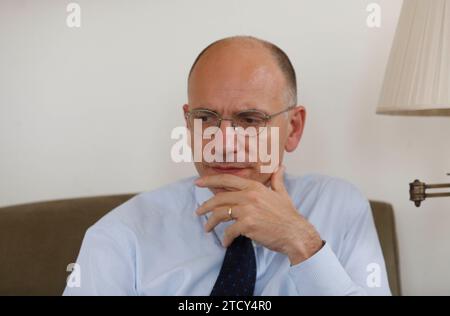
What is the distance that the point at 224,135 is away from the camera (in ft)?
3.93

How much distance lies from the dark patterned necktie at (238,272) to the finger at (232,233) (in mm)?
26

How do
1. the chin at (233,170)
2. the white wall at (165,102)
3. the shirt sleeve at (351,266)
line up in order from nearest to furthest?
the shirt sleeve at (351,266) → the chin at (233,170) → the white wall at (165,102)

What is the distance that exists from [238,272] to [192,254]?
0.48 ft

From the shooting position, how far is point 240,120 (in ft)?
3.98

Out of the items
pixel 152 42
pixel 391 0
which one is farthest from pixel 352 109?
pixel 152 42

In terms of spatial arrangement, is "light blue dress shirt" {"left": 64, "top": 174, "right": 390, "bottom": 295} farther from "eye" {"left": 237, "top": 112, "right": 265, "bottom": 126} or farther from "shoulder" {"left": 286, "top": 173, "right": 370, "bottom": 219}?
"eye" {"left": 237, "top": 112, "right": 265, "bottom": 126}

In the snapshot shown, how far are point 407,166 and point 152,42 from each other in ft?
3.00

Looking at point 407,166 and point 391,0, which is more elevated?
point 391,0

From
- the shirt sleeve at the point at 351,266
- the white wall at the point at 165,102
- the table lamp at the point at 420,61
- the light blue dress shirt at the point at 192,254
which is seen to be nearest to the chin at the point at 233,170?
the light blue dress shirt at the point at 192,254

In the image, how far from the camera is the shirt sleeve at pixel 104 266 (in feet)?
3.73

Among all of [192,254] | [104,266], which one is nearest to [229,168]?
[192,254]

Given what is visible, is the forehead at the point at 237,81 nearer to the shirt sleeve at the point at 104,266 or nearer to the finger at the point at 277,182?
the finger at the point at 277,182

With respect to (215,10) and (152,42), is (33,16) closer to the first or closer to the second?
(152,42)

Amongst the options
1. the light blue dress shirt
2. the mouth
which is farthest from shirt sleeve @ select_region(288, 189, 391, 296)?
the mouth
